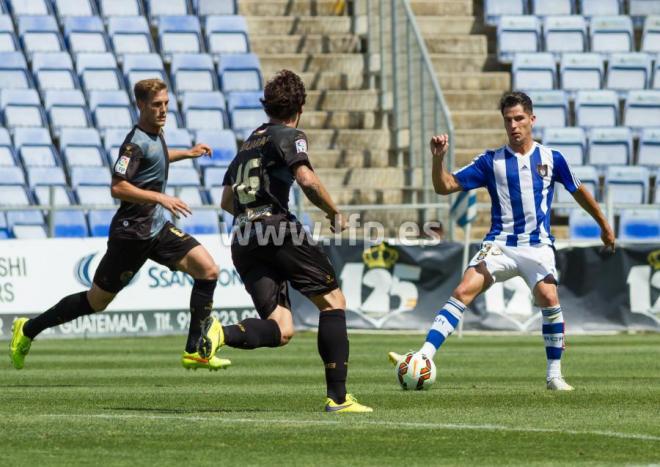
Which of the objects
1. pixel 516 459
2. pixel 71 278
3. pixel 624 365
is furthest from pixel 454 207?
pixel 516 459

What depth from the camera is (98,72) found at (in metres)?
24.6

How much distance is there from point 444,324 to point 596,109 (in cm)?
1665

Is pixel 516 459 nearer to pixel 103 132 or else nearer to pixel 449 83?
pixel 103 132

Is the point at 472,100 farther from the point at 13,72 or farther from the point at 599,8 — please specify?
the point at 13,72

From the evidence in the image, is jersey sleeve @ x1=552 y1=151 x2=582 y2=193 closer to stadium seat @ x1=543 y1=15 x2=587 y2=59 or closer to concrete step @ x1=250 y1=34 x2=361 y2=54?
concrete step @ x1=250 y1=34 x2=361 y2=54

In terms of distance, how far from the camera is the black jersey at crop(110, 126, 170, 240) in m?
10.3

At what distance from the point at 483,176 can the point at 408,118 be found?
14.0 meters

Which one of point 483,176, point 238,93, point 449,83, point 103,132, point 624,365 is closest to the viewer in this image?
point 483,176

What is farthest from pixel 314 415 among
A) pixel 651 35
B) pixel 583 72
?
pixel 651 35

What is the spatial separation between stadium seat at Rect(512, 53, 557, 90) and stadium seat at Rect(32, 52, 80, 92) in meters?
8.00

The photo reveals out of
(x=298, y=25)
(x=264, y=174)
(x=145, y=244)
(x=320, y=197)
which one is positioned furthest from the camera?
(x=298, y=25)

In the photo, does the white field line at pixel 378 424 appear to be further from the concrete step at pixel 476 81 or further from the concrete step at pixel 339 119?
the concrete step at pixel 476 81

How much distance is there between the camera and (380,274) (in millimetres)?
20438

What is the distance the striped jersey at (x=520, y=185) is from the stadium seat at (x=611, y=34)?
17390 millimetres
